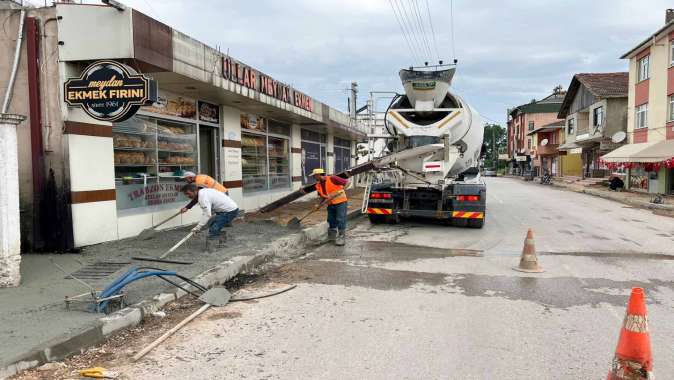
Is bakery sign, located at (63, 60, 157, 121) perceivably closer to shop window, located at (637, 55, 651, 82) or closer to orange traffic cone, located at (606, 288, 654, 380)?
orange traffic cone, located at (606, 288, 654, 380)

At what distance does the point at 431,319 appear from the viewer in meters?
5.11

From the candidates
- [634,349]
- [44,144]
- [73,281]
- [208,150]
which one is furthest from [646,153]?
[73,281]

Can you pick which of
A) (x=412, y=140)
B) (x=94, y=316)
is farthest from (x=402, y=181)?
(x=94, y=316)

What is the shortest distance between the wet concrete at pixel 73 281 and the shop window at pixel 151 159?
89 centimetres

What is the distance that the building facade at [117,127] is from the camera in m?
7.56

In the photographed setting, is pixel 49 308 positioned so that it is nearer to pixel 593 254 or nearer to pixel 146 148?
pixel 146 148

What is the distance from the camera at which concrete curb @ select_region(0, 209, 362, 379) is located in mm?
3844

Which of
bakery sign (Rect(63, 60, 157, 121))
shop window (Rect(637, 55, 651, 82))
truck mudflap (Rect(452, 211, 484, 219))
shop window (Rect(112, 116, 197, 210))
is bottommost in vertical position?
truck mudflap (Rect(452, 211, 484, 219))

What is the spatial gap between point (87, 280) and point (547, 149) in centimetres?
5674

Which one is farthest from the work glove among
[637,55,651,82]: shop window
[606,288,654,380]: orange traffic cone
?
[637,55,651,82]: shop window

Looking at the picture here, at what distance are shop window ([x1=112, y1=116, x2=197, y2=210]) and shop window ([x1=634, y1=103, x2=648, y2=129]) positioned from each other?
24592mm

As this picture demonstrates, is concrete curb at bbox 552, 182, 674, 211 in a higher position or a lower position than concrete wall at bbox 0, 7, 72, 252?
lower

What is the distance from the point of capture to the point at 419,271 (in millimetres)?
7445

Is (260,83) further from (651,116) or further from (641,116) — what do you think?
(641,116)
